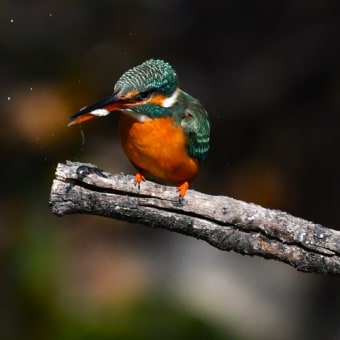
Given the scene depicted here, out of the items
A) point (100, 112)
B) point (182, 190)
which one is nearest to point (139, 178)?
point (182, 190)

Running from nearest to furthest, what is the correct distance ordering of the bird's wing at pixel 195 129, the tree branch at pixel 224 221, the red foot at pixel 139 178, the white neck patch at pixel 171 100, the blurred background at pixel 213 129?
the tree branch at pixel 224 221 → the red foot at pixel 139 178 → the white neck patch at pixel 171 100 → the bird's wing at pixel 195 129 → the blurred background at pixel 213 129

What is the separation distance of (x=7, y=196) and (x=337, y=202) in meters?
2.11

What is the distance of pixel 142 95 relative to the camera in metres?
4.15

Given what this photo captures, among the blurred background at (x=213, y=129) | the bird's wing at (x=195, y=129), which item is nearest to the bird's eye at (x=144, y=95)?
the bird's wing at (x=195, y=129)

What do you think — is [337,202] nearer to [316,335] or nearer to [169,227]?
[316,335]

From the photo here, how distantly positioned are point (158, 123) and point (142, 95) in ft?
0.69

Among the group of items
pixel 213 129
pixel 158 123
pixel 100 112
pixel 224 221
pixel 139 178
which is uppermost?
pixel 213 129

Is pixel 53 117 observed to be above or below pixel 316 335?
above

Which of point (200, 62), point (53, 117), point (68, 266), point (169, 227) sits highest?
point (200, 62)

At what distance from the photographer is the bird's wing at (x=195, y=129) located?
4.41m

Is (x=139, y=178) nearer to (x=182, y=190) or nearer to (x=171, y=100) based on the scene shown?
(x=182, y=190)

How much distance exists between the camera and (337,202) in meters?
7.33

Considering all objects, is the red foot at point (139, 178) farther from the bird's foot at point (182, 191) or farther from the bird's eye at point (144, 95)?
the bird's eye at point (144, 95)

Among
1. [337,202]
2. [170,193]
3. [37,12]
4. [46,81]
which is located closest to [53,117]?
[46,81]
